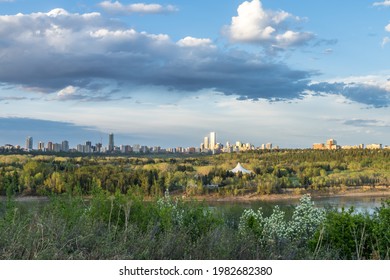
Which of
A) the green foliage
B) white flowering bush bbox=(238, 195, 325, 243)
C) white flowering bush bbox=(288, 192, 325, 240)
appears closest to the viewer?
the green foliage

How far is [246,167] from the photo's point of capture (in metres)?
68.9

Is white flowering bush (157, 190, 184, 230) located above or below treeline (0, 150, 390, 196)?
above

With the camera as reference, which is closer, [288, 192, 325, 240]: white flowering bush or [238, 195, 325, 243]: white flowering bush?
[238, 195, 325, 243]: white flowering bush

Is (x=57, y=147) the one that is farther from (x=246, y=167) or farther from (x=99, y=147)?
(x=246, y=167)

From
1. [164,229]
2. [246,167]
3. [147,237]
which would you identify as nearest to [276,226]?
[164,229]

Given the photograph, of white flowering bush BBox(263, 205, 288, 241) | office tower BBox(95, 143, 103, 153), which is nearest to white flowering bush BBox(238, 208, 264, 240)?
white flowering bush BBox(263, 205, 288, 241)

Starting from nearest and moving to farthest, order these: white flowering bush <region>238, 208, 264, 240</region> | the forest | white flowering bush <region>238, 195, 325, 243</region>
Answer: the forest → white flowering bush <region>238, 208, 264, 240</region> → white flowering bush <region>238, 195, 325, 243</region>

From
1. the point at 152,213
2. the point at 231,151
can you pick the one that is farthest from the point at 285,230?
the point at 231,151

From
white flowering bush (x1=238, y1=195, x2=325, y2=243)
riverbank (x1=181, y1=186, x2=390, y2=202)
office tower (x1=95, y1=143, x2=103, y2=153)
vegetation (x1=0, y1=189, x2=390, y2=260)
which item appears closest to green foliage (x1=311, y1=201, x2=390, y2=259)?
vegetation (x1=0, y1=189, x2=390, y2=260)

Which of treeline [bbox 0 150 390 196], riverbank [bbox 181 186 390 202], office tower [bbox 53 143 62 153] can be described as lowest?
riverbank [bbox 181 186 390 202]

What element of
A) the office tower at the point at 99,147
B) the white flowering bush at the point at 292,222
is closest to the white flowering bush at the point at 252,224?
the white flowering bush at the point at 292,222

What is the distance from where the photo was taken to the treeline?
3903 centimetres

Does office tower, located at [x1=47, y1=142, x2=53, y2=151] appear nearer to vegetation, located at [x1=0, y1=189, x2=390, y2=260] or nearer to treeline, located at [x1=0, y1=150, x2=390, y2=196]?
treeline, located at [x1=0, y1=150, x2=390, y2=196]
